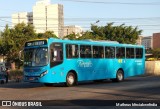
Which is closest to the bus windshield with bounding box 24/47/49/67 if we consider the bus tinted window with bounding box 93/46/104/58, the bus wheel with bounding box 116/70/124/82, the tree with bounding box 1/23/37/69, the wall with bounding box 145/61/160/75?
the bus tinted window with bounding box 93/46/104/58

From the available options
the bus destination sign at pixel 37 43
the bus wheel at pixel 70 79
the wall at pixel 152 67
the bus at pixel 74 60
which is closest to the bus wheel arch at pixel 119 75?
the bus at pixel 74 60

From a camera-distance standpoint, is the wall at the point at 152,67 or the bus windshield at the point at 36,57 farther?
the wall at the point at 152,67

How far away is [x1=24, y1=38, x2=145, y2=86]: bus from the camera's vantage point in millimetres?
21453

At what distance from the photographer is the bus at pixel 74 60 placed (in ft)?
70.4

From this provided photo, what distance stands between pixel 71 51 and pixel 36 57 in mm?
2432

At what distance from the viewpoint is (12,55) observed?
1833 inches

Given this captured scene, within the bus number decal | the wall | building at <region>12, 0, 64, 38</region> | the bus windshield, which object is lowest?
the wall

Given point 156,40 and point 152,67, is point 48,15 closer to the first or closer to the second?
point 152,67

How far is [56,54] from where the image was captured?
21.8 metres

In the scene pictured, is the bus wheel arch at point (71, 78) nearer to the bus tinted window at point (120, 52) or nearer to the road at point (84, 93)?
the road at point (84, 93)

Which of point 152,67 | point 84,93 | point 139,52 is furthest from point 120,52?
point 152,67

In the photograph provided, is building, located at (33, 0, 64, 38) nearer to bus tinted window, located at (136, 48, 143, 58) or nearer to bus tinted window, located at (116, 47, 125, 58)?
bus tinted window, located at (136, 48, 143, 58)

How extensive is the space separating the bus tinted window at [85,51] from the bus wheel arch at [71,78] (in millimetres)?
1339

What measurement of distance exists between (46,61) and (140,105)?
9094 millimetres
